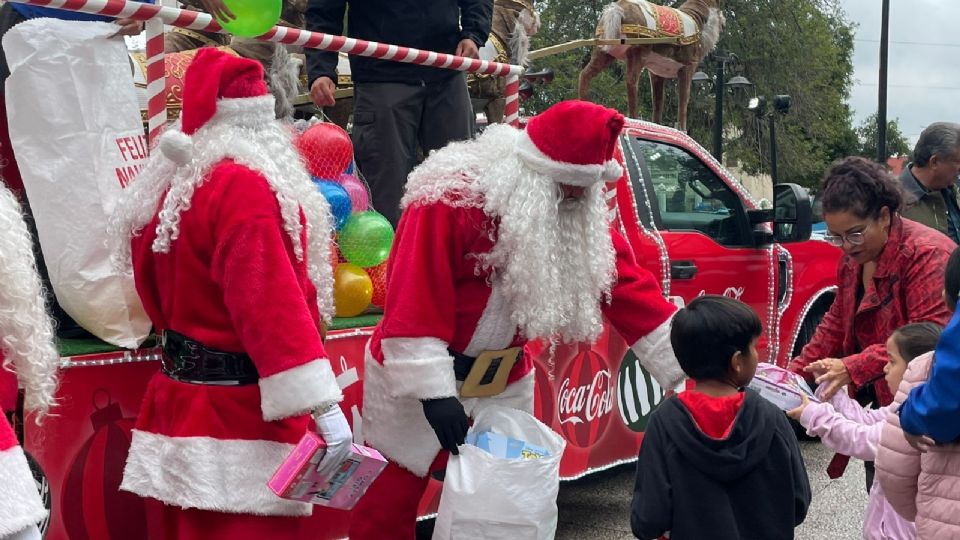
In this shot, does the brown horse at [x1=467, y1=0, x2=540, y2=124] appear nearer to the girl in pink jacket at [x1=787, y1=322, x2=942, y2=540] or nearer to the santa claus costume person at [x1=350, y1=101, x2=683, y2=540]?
the santa claus costume person at [x1=350, y1=101, x2=683, y2=540]

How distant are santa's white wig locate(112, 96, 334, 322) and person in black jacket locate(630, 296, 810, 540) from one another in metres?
1.05

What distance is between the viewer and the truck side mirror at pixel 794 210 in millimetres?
5465

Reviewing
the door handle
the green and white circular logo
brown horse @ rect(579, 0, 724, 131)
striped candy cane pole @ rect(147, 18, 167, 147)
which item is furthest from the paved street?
brown horse @ rect(579, 0, 724, 131)

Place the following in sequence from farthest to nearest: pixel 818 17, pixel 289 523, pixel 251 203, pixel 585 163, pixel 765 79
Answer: pixel 818 17
pixel 765 79
pixel 585 163
pixel 289 523
pixel 251 203

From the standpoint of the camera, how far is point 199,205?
272 centimetres

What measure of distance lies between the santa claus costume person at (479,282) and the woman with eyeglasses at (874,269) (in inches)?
35.3

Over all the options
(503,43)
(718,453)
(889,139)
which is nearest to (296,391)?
(718,453)

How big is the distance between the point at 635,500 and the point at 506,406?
749 millimetres

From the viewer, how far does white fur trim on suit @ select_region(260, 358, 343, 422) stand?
2.61 meters

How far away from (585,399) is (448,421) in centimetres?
160

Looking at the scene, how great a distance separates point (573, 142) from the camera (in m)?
3.22

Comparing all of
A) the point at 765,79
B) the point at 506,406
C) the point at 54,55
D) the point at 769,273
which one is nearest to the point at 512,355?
the point at 506,406

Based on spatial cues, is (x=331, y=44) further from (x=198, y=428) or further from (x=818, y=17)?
(x=818, y=17)

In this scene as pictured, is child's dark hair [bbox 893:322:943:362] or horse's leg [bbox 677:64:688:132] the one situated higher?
child's dark hair [bbox 893:322:943:362]
